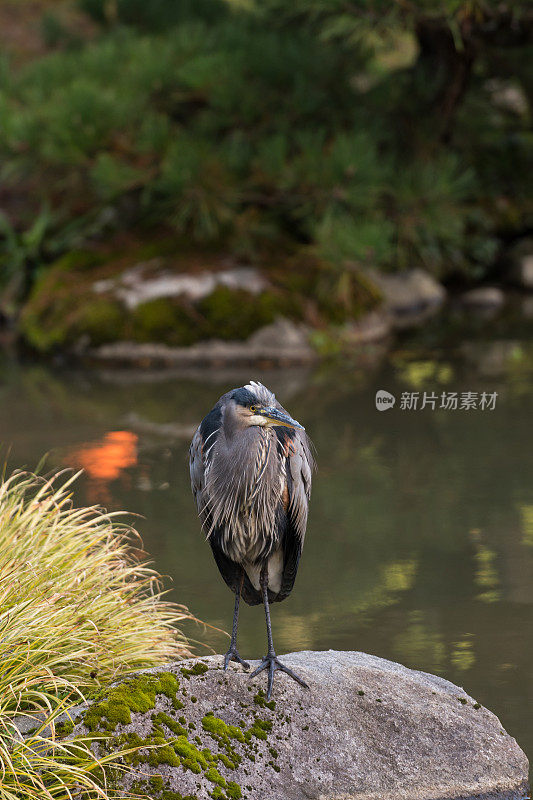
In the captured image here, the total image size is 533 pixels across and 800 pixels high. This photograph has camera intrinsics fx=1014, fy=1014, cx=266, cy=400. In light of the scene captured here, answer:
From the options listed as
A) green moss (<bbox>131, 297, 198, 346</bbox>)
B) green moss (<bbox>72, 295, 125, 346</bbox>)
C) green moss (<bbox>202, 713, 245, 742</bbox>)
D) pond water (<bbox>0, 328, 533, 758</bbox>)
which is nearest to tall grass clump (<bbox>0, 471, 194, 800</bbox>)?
green moss (<bbox>202, 713, 245, 742</bbox>)

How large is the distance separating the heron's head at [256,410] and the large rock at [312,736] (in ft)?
2.57

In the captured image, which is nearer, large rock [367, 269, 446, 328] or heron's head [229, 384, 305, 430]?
heron's head [229, 384, 305, 430]

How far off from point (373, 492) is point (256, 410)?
3291 mm

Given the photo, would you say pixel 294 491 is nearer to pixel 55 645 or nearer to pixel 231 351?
pixel 55 645

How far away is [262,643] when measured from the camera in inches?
162

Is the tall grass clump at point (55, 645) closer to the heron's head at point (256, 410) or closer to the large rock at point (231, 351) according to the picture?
the heron's head at point (256, 410)

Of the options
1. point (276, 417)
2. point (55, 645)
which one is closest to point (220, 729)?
point (55, 645)

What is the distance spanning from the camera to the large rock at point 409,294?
11161 millimetres

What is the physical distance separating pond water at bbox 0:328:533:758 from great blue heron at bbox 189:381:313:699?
914 mm

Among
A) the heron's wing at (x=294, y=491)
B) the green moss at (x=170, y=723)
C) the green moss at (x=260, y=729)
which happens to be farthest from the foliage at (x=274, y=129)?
the green moss at (x=170, y=723)

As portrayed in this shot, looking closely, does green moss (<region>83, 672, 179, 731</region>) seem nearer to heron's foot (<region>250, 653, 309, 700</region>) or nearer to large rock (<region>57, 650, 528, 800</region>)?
large rock (<region>57, 650, 528, 800</region>)

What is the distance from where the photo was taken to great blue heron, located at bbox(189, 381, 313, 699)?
2.86 meters

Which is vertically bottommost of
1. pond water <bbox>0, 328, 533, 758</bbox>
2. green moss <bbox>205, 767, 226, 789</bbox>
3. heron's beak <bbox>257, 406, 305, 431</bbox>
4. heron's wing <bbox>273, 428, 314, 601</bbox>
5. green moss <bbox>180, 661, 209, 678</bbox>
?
pond water <bbox>0, 328, 533, 758</bbox>

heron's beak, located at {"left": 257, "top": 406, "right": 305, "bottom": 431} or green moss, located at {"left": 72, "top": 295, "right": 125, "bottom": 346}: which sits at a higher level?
heron's beak, located at {"left": 257, "top": 406, "right": 305, "bottom": 431}
